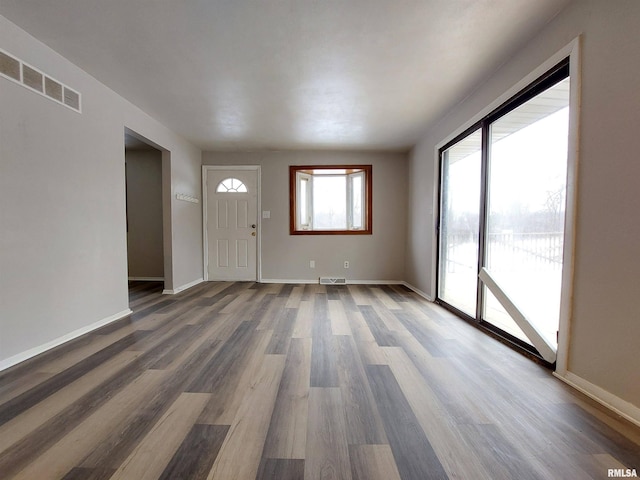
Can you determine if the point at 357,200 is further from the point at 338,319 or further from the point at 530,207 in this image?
the point at 530,207

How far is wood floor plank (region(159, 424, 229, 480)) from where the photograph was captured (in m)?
0.99

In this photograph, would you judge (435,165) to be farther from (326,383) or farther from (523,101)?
(326,383)

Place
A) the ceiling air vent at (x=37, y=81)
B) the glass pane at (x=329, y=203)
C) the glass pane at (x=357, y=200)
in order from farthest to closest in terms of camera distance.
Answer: the glass pane at (x=329, y=203) < the glass pane at (x=357, y=200) < the ceiling air vent at (x=37, y=81)

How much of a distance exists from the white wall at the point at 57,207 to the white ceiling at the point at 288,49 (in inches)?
9.1

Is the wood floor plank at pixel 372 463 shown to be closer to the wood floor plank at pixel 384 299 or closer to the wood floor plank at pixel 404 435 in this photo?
the wood floor plank at pixel 404 435

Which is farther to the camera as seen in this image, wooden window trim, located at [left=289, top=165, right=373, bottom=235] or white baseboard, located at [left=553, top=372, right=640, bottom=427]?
wooden window trim, located at [left=289, top=165, right=373, bottom=235]

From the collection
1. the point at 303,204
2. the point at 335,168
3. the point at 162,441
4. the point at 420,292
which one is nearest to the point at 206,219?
the point at 303,204

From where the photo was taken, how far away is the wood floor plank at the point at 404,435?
1.01m

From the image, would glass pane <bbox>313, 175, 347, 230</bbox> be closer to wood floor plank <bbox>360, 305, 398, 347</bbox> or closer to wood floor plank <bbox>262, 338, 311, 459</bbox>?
wood floor plank <bbox>360, 305, 398, 347</bbox>

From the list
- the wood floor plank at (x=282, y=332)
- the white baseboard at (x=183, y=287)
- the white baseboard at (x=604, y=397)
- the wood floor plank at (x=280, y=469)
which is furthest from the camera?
the white baseboard at (x=183, y=287)

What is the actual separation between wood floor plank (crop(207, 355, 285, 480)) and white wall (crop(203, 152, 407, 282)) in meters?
3.26

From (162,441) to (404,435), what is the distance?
1.03 metres

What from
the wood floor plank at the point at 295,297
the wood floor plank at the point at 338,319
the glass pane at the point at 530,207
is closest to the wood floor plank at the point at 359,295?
the wood floor plank at the point at 338,319

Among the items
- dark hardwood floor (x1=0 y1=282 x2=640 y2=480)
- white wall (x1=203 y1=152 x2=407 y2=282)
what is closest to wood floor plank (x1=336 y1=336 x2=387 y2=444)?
dark hardwood floor (x1=0 y1=282 x2=640 y2=480)
